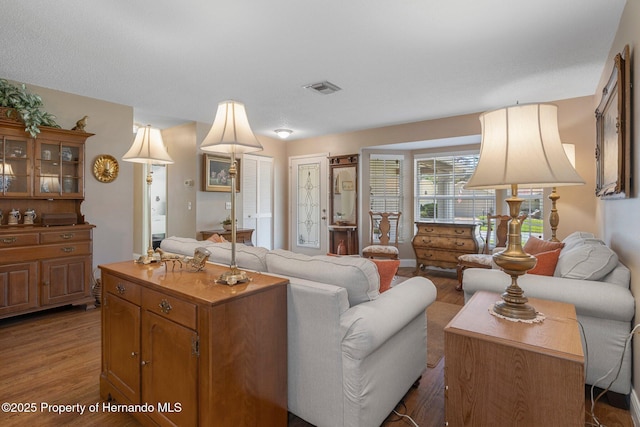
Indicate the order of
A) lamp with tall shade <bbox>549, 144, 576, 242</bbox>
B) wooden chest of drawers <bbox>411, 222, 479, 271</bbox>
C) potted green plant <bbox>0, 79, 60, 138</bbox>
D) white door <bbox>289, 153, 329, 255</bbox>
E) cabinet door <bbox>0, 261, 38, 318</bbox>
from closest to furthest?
1. cabinet door <bbox>0, 261, 38, 318</bbox>
2. potted green plant <bbox>0, 79, 60, 138</bbox>
3. lamp with tall shade <bbox>549, 144, 576, 242</bbox>
4. wooden chest of drawers <bbox>411, 222, 479, 271</bbox>
5. white door <bbox>289, 153, 329, 255</bbox>

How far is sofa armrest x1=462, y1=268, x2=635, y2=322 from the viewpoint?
69.3 inches

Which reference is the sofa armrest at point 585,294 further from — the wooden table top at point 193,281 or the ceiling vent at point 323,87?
the ceiling vent at point 323,87

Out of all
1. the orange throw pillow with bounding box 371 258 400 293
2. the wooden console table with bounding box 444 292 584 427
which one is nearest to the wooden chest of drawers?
the orange throw pillow with bounding box 371 258 400 293

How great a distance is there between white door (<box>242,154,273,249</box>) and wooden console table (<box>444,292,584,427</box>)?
16.4 feet

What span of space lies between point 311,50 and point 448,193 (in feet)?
12.9

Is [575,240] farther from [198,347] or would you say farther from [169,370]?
[169,370]

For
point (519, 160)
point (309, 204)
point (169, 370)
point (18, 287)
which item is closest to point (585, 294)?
point (519, 160)

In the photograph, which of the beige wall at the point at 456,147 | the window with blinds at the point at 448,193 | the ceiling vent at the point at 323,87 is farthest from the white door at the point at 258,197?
the window with blinds at the point at 448,193

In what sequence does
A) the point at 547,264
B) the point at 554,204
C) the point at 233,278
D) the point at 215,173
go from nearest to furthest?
the point at 233,278 < the point at 547,264 < the point at 554,204 < the point at 215,173

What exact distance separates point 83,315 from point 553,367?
4138mm

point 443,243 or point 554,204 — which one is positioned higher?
point 554,204

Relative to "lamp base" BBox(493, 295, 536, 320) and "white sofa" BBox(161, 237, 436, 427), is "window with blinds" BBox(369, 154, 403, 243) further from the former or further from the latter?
"lamp base" BBox(493, 295, 536, 320)

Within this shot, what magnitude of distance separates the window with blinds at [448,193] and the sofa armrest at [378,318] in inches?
155

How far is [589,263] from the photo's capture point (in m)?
2.01
